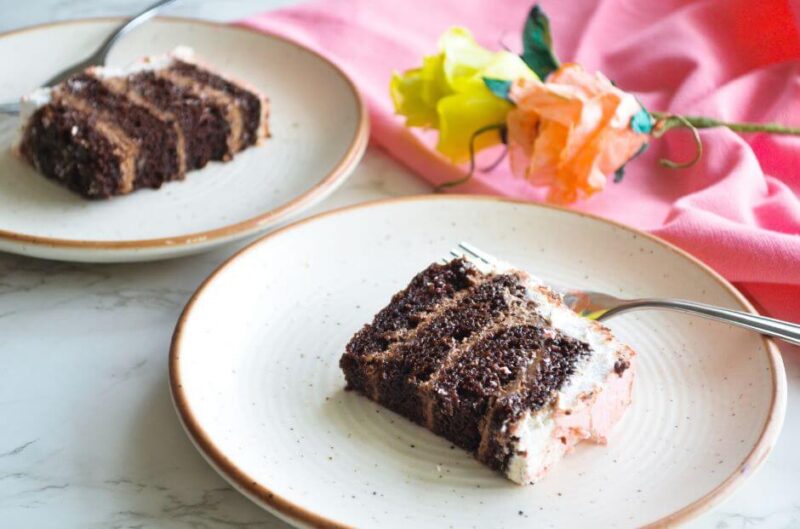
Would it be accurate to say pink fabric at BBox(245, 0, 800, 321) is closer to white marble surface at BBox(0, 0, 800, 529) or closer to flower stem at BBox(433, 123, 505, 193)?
flower stem at BBox(433, 123, 505, 193)

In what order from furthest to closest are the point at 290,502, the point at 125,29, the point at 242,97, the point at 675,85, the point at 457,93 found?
the point at 125,29, the point at 675,85, the point at 242,97, the point at 457,93, the point at 290,502

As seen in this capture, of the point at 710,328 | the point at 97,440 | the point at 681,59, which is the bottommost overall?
the point at 97,440

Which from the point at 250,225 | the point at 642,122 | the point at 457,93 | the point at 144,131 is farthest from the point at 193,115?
the point at 642,122

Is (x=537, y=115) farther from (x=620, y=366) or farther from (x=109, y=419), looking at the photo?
(x=109, y=419)

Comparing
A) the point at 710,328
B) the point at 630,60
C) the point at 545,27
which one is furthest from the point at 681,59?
the point at 710,328

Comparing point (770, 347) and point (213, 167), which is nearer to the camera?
point (770, 347)

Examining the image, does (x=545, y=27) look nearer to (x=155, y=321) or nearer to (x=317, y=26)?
(x=317, y=26)
